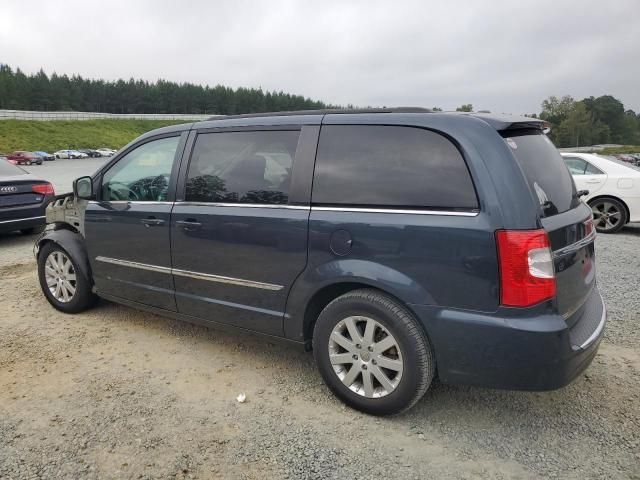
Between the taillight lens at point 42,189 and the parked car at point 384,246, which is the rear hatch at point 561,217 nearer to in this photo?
the parked car at point 384,246

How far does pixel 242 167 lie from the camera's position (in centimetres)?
339

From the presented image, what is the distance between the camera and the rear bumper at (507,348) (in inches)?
94.2

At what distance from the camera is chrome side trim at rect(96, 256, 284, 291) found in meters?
3.20

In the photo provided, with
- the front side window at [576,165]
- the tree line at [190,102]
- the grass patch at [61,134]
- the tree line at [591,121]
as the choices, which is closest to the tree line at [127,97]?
the tree line at [190,102]

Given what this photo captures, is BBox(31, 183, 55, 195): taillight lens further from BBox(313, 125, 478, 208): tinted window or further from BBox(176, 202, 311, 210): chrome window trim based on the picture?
BBox(313, 125, 478, 208): tinted window

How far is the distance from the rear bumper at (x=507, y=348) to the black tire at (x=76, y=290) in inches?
128

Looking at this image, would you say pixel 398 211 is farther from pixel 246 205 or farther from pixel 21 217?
pixel 21 217

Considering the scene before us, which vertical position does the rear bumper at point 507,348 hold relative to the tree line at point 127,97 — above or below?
below

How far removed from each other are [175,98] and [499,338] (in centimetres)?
12422

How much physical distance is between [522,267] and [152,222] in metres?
2.68

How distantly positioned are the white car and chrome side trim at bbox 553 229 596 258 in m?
6.28

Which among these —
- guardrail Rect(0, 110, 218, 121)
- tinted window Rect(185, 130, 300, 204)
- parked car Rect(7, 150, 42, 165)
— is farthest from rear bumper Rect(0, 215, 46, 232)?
guardrail Rect(0, 110, 218, 121)

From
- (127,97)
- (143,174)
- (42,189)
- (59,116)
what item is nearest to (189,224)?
(143,174)

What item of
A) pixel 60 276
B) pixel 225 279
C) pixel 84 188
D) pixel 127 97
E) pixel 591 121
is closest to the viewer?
pixel 225 279
